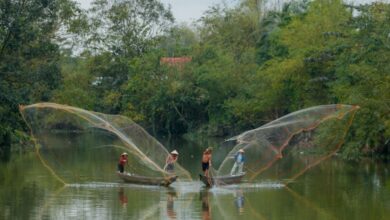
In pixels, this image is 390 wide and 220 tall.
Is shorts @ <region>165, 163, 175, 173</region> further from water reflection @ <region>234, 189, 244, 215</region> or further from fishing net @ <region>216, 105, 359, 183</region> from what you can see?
Answer: water reflection @ <region>234, 189, 244, 215</region>

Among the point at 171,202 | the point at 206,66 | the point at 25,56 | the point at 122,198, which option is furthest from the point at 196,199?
the point at 206,66

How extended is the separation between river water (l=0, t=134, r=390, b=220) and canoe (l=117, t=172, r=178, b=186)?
276 mm

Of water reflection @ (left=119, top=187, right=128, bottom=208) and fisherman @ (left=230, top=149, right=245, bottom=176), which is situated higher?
fisherman @ (left=230, top=149, right=245, bottom=176)

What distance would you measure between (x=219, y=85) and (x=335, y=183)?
46233 millimetres

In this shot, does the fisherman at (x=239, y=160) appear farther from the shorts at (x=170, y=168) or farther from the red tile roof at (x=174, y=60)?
the red tile roof at (x=174, y=60)

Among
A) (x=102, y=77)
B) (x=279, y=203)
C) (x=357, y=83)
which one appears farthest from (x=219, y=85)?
(x=279, y=203)

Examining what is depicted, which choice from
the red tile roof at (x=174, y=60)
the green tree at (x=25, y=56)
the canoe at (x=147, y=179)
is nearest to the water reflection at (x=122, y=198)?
the canoe at (x=147, y=179)

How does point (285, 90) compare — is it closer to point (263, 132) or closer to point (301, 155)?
point (301, 155)

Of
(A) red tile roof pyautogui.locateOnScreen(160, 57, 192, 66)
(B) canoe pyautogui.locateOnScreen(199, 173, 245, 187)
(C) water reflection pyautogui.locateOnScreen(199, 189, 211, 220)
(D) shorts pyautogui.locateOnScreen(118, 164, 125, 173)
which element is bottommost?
(C) water reflection pyautogui.locateOnScreen(199, 189, 211, 220)

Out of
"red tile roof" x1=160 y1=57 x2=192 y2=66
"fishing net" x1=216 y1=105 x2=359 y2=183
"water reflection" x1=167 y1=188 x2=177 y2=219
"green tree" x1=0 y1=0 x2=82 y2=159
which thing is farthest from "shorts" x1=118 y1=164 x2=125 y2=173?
"red tile roof" x1=160 y1=57 x2=192 y2=66

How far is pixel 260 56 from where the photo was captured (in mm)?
83250

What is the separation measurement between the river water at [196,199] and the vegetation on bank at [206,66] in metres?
10.5

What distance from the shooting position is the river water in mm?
26614

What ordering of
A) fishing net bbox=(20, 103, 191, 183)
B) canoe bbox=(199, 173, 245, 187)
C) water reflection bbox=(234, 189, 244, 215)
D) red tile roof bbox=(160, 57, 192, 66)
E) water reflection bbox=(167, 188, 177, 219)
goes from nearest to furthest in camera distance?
water reflection bbox=(167, 188, 177, 219), water reflection bbox=(234, 189, 244, 215), fishing net bbox=(20, 103, 191, 183), canoe bbox=(199, 173, 245, 187), red tile roof bbox=(160, 57, 192, 66)
